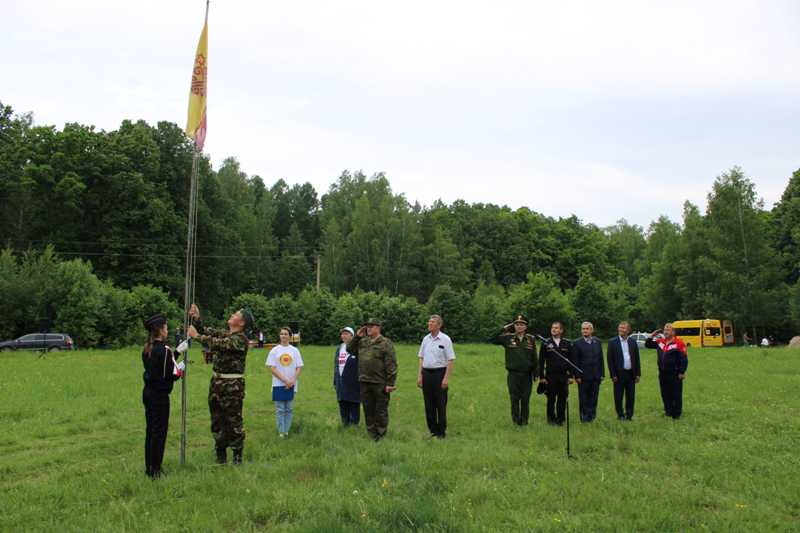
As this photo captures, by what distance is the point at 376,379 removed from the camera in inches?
336

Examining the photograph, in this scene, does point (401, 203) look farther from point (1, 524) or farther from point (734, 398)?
point (1, 524)

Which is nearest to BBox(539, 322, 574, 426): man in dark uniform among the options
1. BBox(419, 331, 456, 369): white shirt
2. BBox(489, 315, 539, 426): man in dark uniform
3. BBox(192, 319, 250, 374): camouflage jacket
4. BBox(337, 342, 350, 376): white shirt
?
BBox(489, 315, 539, 426): man in dark uniform

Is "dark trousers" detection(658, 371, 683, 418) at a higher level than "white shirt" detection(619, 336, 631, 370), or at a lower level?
lower

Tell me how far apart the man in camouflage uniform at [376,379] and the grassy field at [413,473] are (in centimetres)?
41

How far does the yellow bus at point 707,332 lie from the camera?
45781 mm

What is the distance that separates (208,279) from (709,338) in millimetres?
44290

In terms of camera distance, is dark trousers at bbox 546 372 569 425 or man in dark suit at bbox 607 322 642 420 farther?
man in dark suit at bbox 607 322 642 420

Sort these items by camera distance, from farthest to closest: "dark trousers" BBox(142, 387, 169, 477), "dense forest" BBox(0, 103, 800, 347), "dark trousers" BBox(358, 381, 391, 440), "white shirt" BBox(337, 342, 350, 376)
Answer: "dense forest" BBox(0, 103, 800, 347)
"white shirt" BBox(337, 342, 350, 376)
"dark trousers" BBox(358, 381, 391, 440)
"dark trousers" BBox(142, 387, 169, 477)

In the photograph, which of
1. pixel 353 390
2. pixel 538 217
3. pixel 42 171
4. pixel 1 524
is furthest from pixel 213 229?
pixel 538 217

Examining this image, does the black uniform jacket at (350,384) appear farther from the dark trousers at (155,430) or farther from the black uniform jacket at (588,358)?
the black uniform jacket at (588,358)

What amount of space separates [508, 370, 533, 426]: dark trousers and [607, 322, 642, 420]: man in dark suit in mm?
1900

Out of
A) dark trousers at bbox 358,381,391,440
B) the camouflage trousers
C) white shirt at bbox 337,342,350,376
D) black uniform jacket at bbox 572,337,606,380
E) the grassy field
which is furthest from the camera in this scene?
black uniform jacket at bbox 572,337,606,380

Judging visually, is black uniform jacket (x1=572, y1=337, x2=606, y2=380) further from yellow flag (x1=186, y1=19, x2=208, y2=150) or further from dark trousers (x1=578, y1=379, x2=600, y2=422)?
yellow flag (x1=186, y1=19, x2=208, y2=150)

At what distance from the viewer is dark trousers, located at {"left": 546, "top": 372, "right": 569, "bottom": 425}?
975cm
